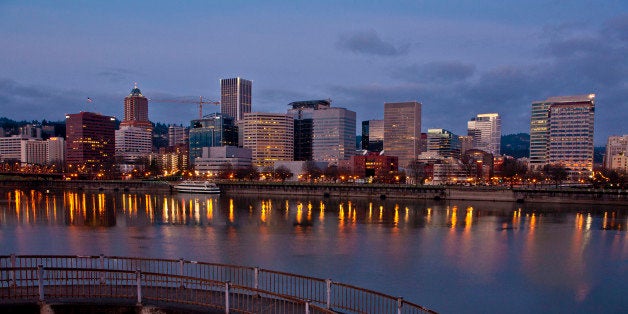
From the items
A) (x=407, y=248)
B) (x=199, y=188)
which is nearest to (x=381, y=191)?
(x=199, y=188)

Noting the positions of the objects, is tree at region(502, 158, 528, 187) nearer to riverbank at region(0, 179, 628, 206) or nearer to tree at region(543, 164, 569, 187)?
tree at region(543, 164, 569, 187)

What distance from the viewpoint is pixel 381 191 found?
11738 centimetres

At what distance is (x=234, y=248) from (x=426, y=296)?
1871cm

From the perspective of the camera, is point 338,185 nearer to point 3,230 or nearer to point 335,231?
point 335,231

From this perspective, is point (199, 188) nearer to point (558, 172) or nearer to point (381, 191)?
point (381, 191)

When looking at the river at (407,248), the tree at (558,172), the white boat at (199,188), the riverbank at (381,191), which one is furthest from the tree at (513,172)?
the white boat at (199,188)

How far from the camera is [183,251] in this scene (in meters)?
36.9

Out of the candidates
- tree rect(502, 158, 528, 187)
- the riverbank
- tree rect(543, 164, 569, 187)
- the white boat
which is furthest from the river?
tree rect(502, 158, 528, 187)

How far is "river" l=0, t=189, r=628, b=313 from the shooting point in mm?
26453

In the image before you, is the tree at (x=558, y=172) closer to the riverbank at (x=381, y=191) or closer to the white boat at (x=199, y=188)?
the riverbank at (x=381, y=191)

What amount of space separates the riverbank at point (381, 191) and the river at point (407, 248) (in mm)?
29463

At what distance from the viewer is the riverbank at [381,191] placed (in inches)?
3762

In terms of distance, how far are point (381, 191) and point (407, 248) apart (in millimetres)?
78395

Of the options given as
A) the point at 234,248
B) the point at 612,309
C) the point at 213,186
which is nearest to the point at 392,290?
the point at 612,309
